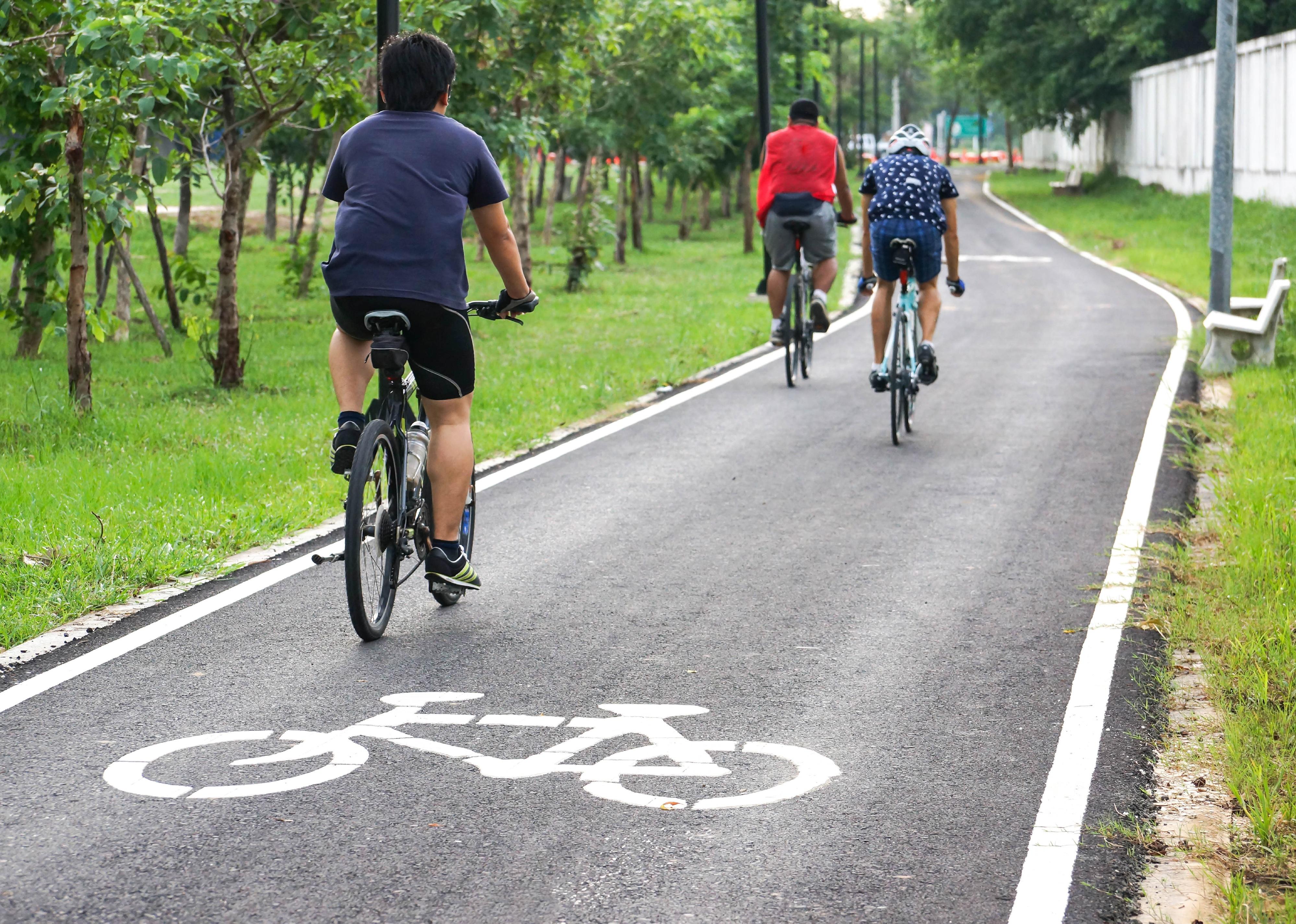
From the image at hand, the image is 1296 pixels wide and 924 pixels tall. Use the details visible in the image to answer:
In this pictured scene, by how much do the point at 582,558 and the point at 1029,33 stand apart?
151 ft

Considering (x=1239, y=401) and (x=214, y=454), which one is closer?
(x=214, y=454)

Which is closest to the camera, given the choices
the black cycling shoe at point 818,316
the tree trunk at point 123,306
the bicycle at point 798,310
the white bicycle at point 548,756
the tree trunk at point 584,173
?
the white bicycle at point 548,756

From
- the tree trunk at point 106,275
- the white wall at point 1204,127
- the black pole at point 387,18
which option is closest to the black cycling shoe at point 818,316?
the black pole at point 387,18

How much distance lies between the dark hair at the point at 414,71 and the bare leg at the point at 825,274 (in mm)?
7626

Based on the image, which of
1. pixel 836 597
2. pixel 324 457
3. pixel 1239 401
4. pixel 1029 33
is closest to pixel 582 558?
pixel 836 597

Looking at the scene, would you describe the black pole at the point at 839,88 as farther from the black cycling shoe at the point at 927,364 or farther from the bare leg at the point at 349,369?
the bare leg at the point at 349,369

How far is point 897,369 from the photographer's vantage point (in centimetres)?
1027

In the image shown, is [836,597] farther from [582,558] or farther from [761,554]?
[582,558]

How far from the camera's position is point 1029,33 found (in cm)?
4984

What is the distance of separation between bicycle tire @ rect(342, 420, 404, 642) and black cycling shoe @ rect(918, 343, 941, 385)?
5.09 meters

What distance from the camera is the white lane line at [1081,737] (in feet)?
12.5

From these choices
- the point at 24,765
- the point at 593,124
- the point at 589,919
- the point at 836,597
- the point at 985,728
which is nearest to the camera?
the point at 589,919

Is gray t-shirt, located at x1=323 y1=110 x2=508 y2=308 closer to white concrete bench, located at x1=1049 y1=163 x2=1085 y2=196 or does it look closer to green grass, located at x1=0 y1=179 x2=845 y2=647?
green grass, located at x1=0 y1=179 x2=845 y2=647

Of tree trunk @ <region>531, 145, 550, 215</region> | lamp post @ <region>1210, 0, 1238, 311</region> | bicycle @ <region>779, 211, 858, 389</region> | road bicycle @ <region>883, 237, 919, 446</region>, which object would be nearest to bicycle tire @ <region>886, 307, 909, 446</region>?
road bicycle @ <region>883, 237, 919, 446</region>
